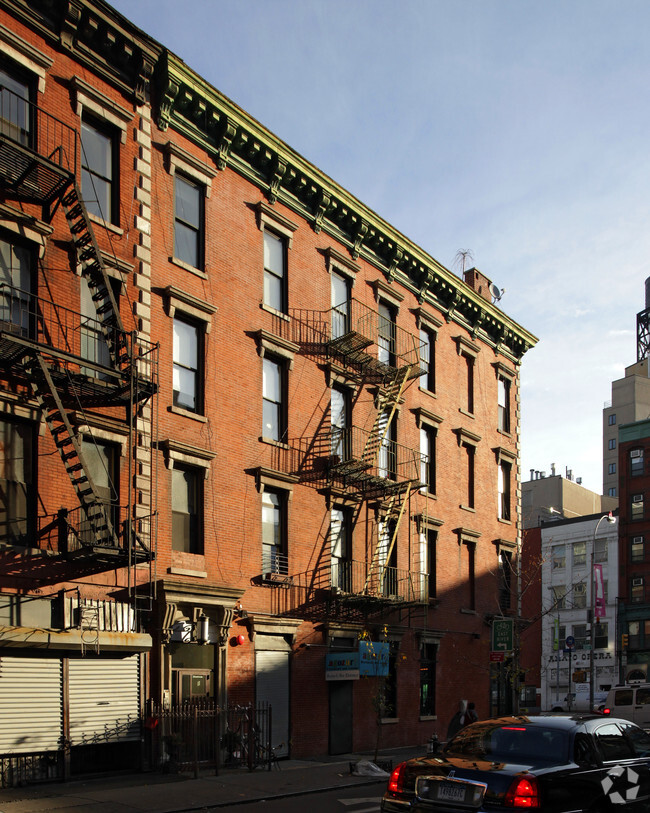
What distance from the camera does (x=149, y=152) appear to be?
2197 centimetres

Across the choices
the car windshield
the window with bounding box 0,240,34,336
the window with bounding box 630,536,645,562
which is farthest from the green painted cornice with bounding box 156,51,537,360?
the window with bounding box 630,536,645,562

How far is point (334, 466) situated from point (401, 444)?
471cm

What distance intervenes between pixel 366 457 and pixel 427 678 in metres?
8.40

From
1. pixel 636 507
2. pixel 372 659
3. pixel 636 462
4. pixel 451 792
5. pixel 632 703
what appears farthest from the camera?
pixel 636 462

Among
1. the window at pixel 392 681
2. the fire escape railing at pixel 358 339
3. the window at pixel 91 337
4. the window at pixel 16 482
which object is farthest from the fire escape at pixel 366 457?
the window at pixel 16 482

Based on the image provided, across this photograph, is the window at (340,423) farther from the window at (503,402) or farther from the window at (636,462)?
the window at (636,462)

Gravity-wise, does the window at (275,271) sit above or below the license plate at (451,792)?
above

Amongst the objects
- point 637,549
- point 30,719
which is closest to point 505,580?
point 30,719

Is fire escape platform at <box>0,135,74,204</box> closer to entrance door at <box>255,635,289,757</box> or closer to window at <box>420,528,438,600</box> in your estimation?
entrance door at <box>255,635,289,757</box>

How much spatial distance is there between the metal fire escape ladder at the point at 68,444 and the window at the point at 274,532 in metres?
6.69

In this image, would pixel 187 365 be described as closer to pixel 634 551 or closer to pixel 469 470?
pixel 469 470

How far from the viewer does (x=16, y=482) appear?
17750 millimetres

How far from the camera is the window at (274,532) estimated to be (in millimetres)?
24484

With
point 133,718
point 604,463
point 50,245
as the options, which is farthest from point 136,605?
point 604,463
